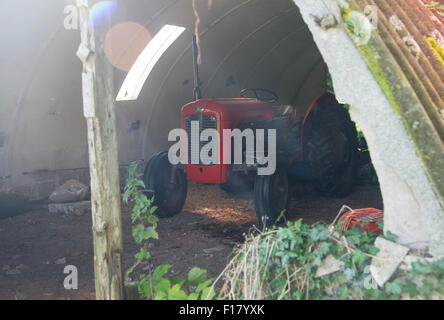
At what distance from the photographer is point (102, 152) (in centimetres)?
280

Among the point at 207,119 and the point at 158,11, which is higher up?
the point at 158,11

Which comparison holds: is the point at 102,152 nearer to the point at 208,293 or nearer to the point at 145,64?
the point at 208,293

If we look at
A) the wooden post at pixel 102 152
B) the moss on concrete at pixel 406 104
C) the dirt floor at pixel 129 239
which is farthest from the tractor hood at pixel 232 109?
the moss on concrete at pixel 406 104

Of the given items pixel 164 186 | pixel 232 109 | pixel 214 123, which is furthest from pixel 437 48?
pixel 164 186

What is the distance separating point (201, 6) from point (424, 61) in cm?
434

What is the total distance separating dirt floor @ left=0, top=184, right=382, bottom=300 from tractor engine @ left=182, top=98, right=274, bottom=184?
0.69 metres

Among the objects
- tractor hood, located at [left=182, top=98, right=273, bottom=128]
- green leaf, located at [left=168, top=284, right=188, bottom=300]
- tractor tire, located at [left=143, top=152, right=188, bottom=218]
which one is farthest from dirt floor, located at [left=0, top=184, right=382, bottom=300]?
tractor hood, located at [left=182, top=98, right=273, bottom=128]

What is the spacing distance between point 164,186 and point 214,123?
3.66 feet

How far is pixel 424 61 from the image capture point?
320 centimetres

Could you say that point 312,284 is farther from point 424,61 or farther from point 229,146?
point 229,146

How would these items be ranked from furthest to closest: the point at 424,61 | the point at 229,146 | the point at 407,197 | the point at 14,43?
the point at 14,43, the point at 229,146, the point at 424,61, the point at 407,197

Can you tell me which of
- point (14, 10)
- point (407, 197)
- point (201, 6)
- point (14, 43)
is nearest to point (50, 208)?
point (14, 43)

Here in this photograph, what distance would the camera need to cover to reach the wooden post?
2.75 meters
